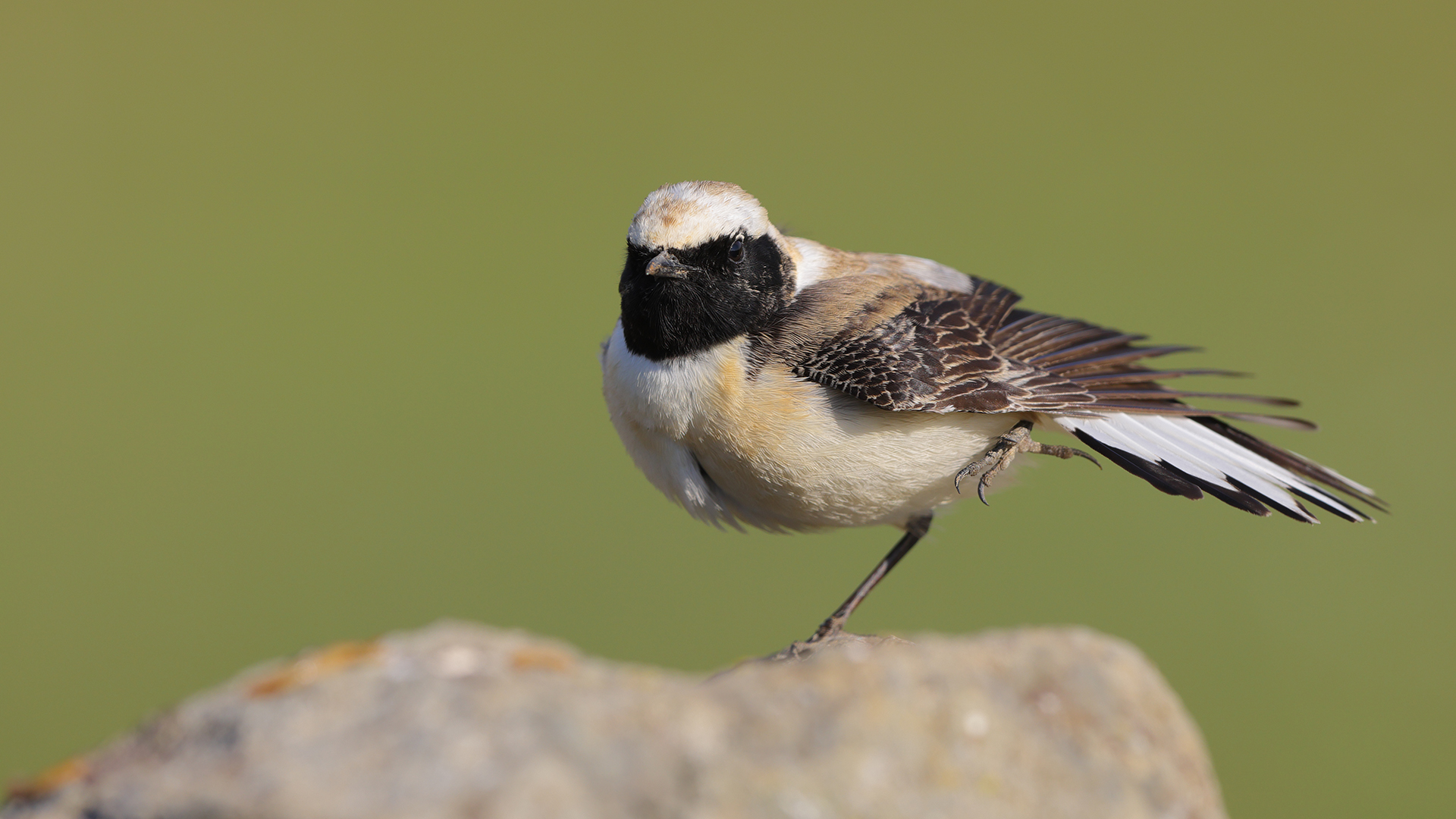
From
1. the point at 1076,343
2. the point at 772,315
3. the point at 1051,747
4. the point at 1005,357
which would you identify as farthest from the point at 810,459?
the point at 1051,747

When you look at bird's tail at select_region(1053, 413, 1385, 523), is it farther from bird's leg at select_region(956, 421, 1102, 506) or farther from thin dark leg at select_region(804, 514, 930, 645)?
thin dark leg at select_region(804, 514, 930, 645)

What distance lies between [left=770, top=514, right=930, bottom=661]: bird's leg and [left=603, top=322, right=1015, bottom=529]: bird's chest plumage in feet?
1.95

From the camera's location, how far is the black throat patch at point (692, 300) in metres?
5.34

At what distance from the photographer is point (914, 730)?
9.34ft

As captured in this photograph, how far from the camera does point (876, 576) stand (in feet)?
20.6

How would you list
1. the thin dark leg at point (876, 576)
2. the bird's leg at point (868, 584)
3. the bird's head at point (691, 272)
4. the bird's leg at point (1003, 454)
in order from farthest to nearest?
1. the thin dark leg at point (876, 576)
2. the bird's leg at point (868, 584)
3. the bird's leg at point (1003, 454)
4. the bird's head at point (691, 272)

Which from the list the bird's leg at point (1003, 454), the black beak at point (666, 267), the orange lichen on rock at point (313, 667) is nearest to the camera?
the orange lichen on rock at point (313, 667)

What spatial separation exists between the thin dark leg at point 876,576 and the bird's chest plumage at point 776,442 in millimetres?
637

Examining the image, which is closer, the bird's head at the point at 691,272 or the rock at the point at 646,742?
the rock at the point at 646,742

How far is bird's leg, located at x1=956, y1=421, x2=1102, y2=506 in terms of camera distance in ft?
18.1

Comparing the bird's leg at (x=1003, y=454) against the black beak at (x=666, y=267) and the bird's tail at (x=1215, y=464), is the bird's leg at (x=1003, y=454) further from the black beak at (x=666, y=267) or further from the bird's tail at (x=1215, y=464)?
the black beak at (x=666, y=267)

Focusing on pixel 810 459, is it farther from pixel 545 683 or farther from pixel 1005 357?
pixel 545 683

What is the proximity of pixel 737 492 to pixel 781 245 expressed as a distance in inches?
52.4

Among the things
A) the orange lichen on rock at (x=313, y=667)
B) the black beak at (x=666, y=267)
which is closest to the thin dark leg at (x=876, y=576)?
the black beak at (x=666, y=267)
